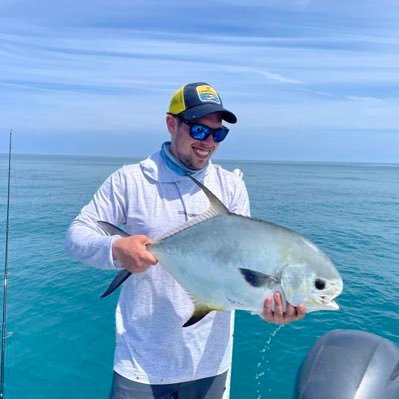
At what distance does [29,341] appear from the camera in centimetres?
697

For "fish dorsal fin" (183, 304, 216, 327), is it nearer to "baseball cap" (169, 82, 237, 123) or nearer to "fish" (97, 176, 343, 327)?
"fish" (97, 176, 343, 327)

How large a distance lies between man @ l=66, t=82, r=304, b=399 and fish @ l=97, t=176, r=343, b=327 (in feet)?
0.62

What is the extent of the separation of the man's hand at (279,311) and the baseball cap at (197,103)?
3.86 feet

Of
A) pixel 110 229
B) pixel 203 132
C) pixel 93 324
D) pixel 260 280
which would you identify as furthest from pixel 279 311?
pixel 93 324

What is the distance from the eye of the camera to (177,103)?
2561 mm

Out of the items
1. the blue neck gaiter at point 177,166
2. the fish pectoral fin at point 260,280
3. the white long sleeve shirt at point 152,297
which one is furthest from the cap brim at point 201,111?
the fish pectoral fin at point 260,280

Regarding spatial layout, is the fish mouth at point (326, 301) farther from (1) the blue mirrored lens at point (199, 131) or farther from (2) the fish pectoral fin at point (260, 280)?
(1) the blue mirrored lens at point (199, 131)

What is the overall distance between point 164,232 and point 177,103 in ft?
2.80

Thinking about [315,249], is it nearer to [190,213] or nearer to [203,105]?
[190,213]

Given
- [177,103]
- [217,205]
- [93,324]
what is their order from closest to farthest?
[217,205] < [177,103] < [93,324]

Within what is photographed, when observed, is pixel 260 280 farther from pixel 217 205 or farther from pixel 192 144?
pixel 192 144

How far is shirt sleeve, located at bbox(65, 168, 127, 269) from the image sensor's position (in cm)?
221

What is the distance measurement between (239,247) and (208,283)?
0.93ft

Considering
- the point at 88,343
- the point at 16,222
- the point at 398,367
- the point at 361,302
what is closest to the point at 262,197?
the point at 16,222
